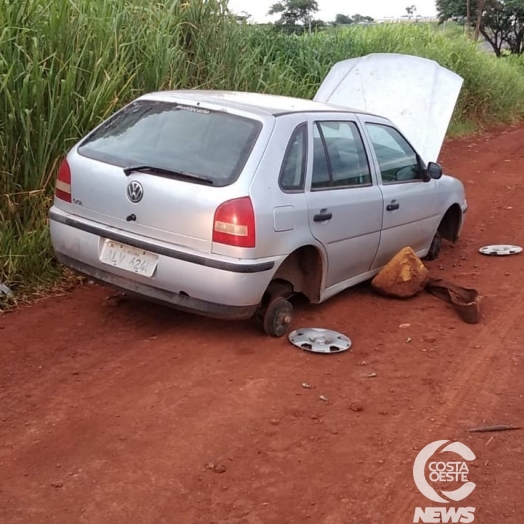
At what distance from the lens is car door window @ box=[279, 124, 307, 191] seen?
4.92 m

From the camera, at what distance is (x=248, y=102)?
530 cm

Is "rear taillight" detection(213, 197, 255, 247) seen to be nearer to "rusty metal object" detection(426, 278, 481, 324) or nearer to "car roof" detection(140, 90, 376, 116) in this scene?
"car roof" detection(140, 90, 376, 116)

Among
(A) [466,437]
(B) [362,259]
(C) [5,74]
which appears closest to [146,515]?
(A) [466,437]

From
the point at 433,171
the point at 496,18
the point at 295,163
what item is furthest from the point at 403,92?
the point at 496,18

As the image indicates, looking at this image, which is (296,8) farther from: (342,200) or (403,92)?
(342,200)

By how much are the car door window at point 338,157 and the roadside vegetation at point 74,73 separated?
88.4 inches

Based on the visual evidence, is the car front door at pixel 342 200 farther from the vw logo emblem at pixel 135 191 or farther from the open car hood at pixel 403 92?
the open car hood at pixel 403 92

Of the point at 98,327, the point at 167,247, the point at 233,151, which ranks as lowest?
the point at 98,327

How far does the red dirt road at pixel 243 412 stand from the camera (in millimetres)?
3330

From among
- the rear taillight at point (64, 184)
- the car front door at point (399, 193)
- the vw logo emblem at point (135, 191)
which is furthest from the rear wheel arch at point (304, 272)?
the rear taillight at point (64, 184)

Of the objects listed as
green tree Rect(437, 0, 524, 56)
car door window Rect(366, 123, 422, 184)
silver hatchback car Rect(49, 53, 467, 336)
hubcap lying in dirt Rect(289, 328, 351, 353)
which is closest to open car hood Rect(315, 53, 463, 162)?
car door window Rect(366, 123, 422, 184)

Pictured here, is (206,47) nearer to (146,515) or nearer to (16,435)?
(16,435)

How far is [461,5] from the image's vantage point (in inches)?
1357

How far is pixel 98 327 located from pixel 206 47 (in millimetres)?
4869
